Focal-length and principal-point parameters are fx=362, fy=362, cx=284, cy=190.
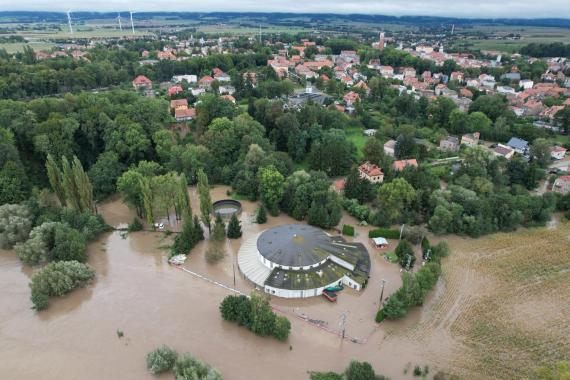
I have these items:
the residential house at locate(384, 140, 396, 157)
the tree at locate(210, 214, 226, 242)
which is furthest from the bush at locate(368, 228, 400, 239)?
the residential house at locate(384, 140, 396, 157)

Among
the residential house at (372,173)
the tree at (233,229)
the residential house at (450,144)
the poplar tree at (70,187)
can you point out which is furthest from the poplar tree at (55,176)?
the residential house at (450,144)

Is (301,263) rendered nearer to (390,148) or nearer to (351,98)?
(390,148)

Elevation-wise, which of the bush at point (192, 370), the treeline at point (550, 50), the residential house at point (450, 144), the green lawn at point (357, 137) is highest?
the treeline at point (550, 50)

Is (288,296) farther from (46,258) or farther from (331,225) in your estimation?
(46,258)

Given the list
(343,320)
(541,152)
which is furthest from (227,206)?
(541,152)

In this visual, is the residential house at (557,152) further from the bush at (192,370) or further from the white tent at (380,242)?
the bush at (192,370)

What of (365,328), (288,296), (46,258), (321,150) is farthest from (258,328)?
(321,150)
